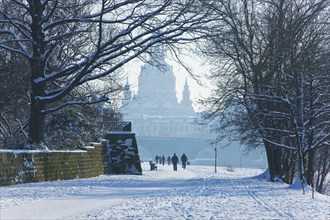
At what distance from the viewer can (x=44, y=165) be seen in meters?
25.4

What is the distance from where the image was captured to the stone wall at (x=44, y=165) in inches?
842

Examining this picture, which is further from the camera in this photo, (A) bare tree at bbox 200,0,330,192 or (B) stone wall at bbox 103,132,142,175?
(B) stone wall at bbox 103,132,142,175

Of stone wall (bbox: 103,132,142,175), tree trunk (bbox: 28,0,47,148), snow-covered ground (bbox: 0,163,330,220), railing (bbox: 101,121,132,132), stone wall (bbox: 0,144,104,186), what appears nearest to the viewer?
snow-covered ground (bbox: 0,163,330,220)

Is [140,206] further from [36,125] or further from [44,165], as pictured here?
[36,125]

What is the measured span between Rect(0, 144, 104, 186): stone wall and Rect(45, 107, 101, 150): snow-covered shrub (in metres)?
0.90

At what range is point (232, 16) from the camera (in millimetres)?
33188

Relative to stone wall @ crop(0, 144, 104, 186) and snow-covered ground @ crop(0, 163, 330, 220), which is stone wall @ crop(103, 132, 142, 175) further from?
snow-covered ground @ crop(0, 163, 330, 220)

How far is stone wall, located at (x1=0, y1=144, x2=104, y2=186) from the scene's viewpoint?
2139 cm

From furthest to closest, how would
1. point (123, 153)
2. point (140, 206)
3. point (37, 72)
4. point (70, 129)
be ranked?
point (123, 153)
point (70, 129)
point (37, 72)
point (140, 206)

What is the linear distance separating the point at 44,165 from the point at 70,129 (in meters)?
10.5

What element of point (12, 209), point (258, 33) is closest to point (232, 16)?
point (258, 33)

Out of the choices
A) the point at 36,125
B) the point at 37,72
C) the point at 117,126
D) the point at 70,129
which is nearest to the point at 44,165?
the point at 36,125

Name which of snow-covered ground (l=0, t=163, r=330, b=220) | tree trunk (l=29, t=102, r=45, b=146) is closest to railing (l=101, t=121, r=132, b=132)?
Result: tree trunk (l=29, t=102, r=45, b=146)

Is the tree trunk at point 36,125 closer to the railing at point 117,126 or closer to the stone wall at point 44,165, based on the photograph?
the stone wall at point 44,165
